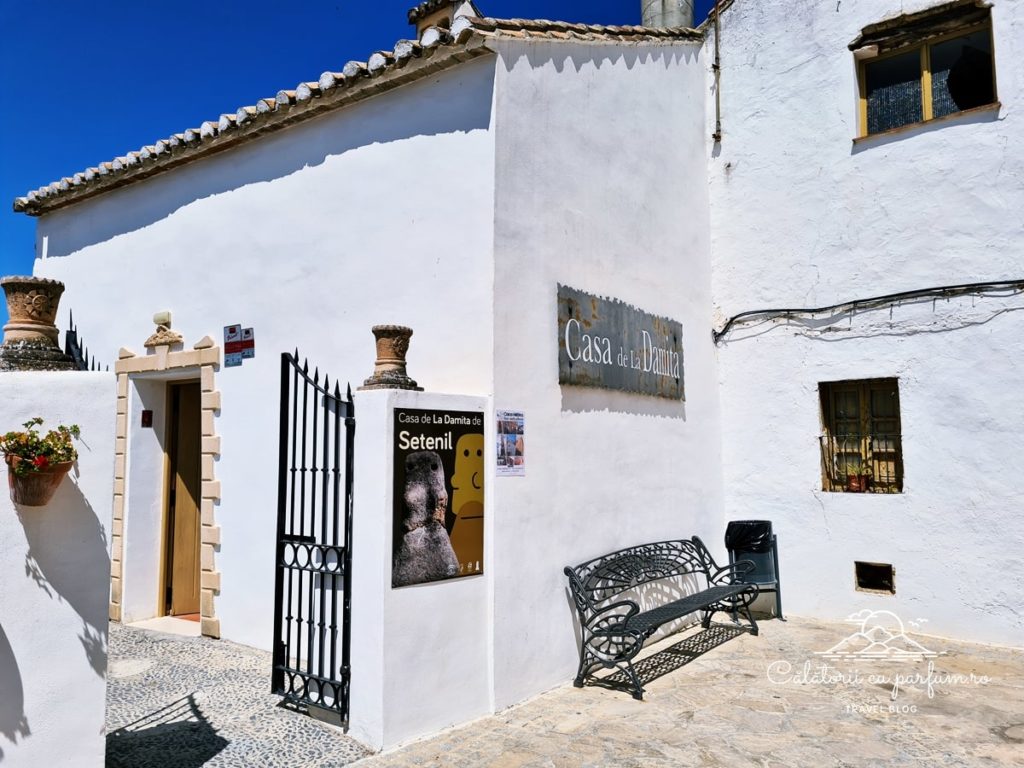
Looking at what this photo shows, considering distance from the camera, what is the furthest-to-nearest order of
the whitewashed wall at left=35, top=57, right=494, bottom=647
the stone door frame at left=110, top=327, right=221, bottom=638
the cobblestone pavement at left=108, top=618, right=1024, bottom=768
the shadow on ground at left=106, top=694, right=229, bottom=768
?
the stone door frame at left=110, top=327, right=221, bottom=638, the whitewashed wall at left=35, top=57, right=494, bottom=647, the cobblestone pavement at left=108, top=618, right=1024, bottom=768, the shadow on ground at left=106, top=694, right=229, bottom=768

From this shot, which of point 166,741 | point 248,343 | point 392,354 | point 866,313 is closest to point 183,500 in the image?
point 248,343

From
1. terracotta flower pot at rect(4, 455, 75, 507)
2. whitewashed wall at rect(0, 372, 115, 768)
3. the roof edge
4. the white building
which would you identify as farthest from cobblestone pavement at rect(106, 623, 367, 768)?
the roof edge

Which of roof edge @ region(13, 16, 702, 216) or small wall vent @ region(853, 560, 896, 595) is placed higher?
roof edge @ region(13, 16, 702, 216)

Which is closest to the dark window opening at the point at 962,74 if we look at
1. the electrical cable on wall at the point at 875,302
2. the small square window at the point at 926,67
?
the small square window at the point at 926,67

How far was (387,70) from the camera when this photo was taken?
536cm

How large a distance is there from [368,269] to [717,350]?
4122 mm

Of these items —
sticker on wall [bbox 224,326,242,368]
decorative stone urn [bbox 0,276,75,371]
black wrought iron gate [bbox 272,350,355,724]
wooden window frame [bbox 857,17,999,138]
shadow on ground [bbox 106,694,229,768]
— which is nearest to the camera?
decorative stone urn [bbox 0,276,75,371]

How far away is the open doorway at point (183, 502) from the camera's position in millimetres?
6895

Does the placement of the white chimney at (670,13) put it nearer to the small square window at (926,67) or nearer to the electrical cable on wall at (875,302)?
the small square window at (926,67)

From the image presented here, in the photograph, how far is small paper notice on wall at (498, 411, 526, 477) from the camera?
481 cm

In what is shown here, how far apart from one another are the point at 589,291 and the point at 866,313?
3.07 metres

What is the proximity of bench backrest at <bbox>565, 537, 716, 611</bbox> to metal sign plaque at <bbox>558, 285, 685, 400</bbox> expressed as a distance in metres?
1.33

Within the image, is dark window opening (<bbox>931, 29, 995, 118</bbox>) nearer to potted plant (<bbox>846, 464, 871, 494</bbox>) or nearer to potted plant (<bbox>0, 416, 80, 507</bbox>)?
potted plant (<bbox>846, 464, 871, 494</bbox>)

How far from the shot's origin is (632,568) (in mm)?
5844
